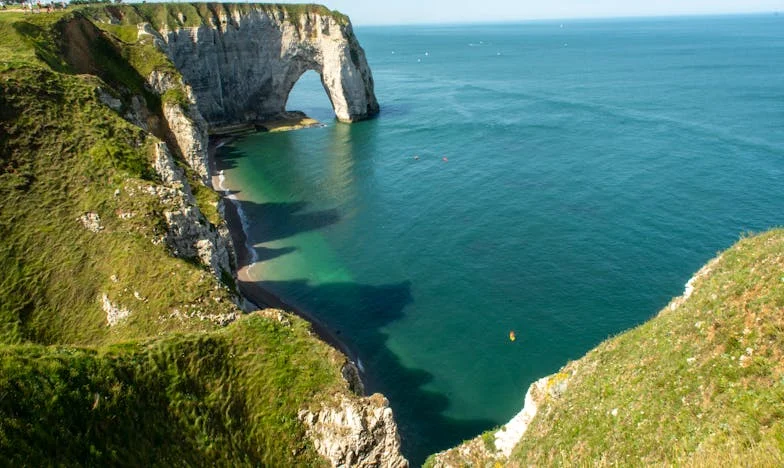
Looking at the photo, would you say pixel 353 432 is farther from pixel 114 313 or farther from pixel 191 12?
pixel 191 12

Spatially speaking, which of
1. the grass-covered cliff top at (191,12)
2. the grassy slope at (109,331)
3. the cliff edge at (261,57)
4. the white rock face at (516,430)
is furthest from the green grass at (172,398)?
the grass-covered cliff top at (191,12)

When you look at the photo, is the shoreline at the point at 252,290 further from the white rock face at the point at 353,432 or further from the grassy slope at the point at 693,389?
the grassy slope at the point at 693,389

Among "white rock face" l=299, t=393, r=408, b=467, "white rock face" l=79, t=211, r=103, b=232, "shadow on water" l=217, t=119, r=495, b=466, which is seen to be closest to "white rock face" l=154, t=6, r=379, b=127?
"shadow on water" l=217, t=119, r=495, b=466

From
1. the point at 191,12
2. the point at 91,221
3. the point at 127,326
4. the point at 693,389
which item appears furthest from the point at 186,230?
the point at 191,12

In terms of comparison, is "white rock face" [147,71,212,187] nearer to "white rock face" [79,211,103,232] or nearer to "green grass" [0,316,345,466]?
"white rock face" [79,211,103,232]

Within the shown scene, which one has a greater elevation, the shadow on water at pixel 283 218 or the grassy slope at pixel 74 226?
the grassy slope at pixel 74 226

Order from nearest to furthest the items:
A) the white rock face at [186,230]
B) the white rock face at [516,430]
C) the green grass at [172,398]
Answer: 1. the green grass at [172,398]
2. the white rock face at [516,430]
3. the white rock face at [186,230]

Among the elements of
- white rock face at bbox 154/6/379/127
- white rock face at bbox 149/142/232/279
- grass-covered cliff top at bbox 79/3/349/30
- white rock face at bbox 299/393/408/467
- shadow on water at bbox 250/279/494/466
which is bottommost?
shadow on water at bbox 250/279/494/466
